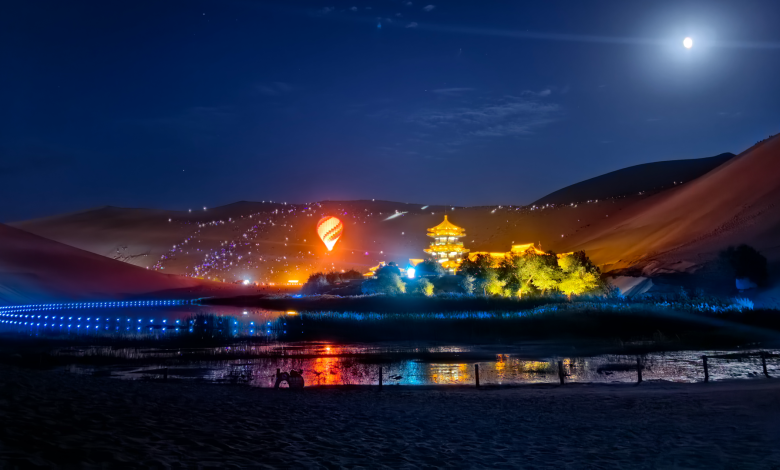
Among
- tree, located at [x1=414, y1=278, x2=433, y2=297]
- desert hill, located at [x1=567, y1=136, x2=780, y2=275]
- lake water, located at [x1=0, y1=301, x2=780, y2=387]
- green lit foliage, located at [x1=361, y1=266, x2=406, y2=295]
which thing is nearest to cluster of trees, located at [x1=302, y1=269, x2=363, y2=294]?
green lit foliage, located at [x1=361, y1=266, x2=406, y2=295]

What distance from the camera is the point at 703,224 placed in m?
80.4

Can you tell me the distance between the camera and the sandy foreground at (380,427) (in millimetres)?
8961

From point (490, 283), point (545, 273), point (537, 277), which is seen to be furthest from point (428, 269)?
point (545, 273)

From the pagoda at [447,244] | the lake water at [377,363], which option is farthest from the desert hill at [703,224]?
the lake water at [377,363]

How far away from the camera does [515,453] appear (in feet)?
33.3

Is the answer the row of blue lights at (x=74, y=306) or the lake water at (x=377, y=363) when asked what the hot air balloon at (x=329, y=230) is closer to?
the row of blue lights at (x=74, y=306)

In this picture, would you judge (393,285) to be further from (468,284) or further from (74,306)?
(74,306)

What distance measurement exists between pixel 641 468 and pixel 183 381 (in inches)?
630

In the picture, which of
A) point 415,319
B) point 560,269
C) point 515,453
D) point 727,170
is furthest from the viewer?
point 727,170

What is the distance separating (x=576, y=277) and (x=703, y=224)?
3319 cm

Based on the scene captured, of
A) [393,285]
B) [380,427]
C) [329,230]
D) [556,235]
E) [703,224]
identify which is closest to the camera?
[380,427]

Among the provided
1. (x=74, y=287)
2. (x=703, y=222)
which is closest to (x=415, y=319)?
(x=703, y=222)

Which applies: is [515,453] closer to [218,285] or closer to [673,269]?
[673,269]

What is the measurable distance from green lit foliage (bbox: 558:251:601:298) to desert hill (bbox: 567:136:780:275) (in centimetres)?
1001
